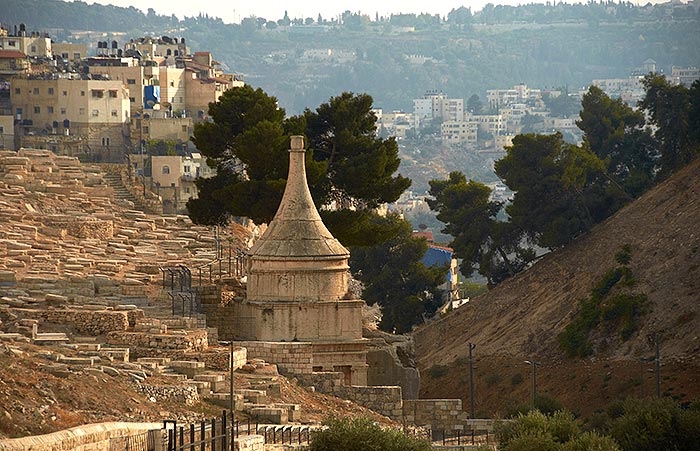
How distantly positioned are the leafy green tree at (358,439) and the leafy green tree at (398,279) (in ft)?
146

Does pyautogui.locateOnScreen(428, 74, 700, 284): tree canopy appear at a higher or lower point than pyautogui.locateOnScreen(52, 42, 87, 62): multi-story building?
higher

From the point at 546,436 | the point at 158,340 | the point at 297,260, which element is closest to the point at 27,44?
the point at 297,260

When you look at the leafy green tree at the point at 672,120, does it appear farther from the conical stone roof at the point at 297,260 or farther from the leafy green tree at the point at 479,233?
the conical stone roof at the point at 297,260

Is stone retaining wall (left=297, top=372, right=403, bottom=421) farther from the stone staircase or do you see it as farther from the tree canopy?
the tree canopy

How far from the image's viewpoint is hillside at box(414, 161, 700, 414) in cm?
5962

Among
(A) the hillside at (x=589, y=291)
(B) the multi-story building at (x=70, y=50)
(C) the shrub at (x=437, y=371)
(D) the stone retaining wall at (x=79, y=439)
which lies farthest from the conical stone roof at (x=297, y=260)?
(B) the multi-story building at (x=70, y=50)

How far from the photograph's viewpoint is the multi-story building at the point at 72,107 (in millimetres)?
101062

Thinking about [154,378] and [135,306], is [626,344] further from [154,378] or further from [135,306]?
[154,378]

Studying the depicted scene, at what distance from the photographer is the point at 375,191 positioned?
45.0m

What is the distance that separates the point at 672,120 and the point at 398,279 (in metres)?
13.9

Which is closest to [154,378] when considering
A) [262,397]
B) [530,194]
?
[262,397]

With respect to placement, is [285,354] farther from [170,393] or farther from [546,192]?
[546,192]

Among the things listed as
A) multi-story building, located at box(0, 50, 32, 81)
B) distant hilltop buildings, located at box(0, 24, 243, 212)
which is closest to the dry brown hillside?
distant hilltop buildings, located at box(0, 24, 243, 212)

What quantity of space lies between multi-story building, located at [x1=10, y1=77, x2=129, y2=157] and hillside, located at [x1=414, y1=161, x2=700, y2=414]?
97.0ft
